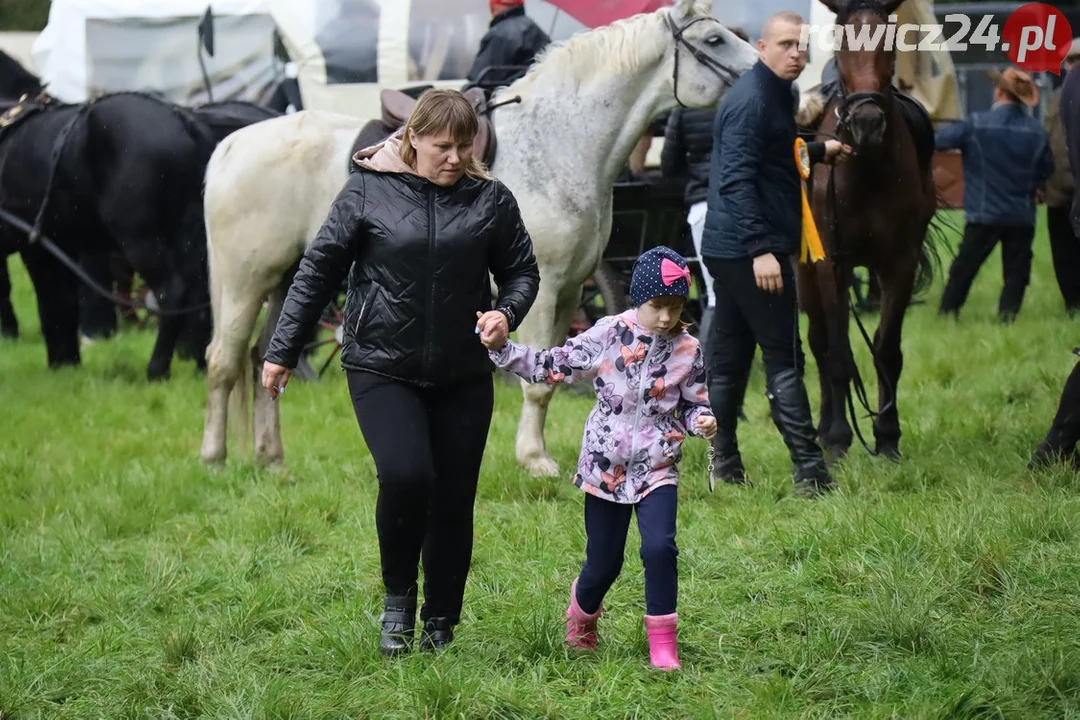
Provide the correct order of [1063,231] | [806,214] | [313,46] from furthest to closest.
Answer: [313,46]
[1063,231]
[806,214]

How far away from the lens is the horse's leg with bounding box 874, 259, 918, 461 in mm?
7668

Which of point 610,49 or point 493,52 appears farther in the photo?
point 493,52

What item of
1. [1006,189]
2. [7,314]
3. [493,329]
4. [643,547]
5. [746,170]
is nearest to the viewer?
[493,329]

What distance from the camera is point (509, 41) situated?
31.7 feet

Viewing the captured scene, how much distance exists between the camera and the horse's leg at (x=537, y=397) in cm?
758

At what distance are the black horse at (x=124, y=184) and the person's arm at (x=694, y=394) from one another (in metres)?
6.59

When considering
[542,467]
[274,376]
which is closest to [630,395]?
[274,376]

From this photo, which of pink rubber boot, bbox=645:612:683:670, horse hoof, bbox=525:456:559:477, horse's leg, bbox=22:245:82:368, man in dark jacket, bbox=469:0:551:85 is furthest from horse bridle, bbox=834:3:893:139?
horse's leg, bbox=22:245:82:368

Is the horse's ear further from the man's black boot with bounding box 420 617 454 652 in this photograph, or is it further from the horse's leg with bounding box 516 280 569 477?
the man's black boot with bounding box 420 617 454 652

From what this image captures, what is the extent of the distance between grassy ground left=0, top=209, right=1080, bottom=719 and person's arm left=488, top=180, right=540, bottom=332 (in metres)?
1.04

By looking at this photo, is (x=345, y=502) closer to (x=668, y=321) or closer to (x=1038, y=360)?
(x=668, y=321)

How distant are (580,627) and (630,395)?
2.56ft

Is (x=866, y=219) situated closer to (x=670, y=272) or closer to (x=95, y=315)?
Answer: (x=670, y=272)

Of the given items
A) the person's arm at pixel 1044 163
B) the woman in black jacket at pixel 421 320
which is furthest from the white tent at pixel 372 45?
the woman in black jacket at pixel 421 320
